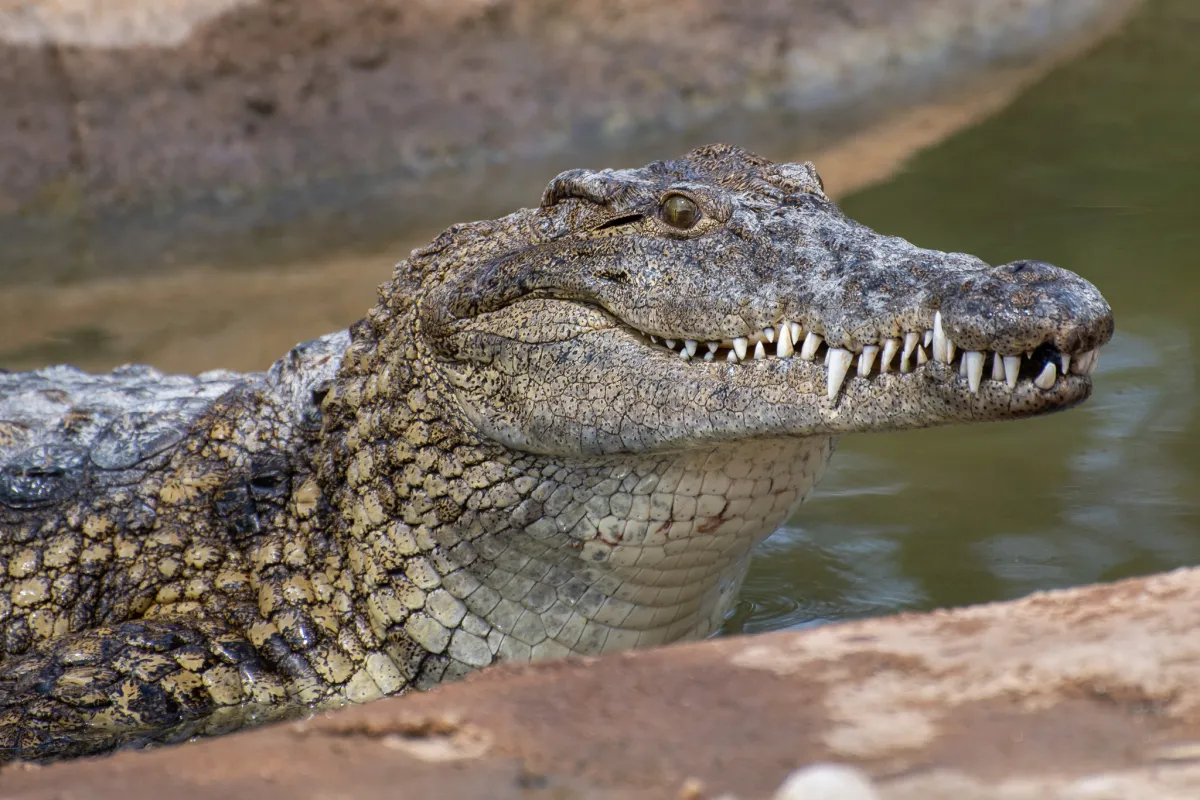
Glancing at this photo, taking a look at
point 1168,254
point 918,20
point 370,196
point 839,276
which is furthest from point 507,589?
point 918,20

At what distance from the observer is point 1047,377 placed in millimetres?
2547

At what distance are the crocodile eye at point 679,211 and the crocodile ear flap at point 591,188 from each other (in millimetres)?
106

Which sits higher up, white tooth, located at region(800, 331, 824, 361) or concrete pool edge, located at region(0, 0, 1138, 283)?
concrete pool edge, located at region(0, 0, 1138, 283)

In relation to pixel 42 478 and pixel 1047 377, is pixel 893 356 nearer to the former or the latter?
pixel 1047 377

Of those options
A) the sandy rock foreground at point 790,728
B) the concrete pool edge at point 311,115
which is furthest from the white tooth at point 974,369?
the concrete pool edge at point 311,115

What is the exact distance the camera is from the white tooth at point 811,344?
283cm

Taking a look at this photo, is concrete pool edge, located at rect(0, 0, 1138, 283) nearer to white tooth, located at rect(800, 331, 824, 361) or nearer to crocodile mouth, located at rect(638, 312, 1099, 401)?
crocodile mouth, located at rect(638, 312, 1099, 401)

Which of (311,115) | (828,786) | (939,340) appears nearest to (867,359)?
(939,340)

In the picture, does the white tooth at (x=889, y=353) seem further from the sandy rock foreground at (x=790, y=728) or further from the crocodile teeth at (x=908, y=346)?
the sandy rock foreground at (x=790, y=728)

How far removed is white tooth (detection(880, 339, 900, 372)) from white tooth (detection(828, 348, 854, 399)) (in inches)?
2.7

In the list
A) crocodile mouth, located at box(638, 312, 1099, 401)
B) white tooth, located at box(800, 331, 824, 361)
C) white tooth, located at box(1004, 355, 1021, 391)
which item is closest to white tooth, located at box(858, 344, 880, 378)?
crocodile mouth, located at box(638, 312, 1099, 401)

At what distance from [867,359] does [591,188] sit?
2.90ft

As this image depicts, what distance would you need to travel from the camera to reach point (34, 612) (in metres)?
3.71

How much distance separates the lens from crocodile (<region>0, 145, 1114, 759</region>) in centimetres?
279
